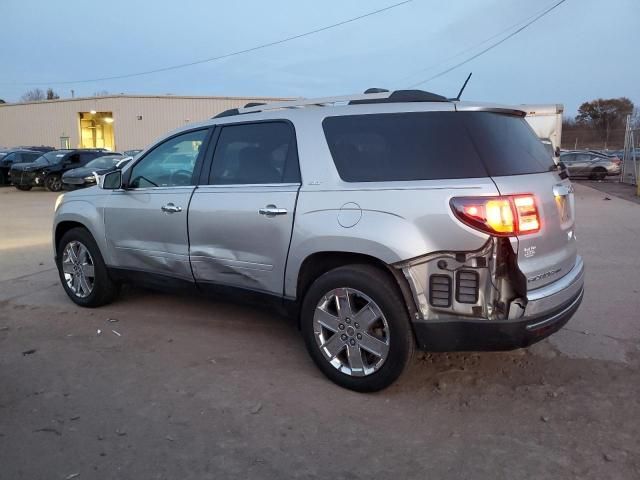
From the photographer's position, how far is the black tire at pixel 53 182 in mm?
20625

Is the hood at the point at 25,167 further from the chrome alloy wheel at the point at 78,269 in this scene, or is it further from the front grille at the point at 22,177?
the chrome alloy wheel at the point at 78,269

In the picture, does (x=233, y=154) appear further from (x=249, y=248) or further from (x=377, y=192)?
(x=377, y=192)

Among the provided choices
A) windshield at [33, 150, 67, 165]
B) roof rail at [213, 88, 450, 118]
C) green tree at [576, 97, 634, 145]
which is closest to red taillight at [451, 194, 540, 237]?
roof rail at [213, 88, 450, 118]

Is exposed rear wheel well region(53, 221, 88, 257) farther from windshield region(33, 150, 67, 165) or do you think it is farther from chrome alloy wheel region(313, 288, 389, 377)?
windshield region(33, 150, 67, 165)

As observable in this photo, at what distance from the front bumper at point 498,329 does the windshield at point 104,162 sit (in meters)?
18.8

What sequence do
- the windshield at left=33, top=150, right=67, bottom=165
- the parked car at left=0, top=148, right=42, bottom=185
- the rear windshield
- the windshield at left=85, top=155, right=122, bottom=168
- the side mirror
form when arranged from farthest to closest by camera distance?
the parked car at left=0, top=148, right=42, bottom=185 < the windshield at left=33, top=150, right=67, bottom=165 < the windshield at left=85, top=155, right=122, bottom=168 < the side mirror < the rear windshield

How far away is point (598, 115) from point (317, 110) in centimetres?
7654

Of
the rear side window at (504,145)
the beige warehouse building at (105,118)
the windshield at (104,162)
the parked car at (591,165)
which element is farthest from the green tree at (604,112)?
the rear side window at (504,145)

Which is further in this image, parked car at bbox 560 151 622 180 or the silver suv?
parked car at bbox 560 151 622 180

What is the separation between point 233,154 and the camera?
14.1 feet

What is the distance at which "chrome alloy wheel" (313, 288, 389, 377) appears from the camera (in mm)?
3463

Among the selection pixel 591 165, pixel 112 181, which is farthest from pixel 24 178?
pixel 591 165

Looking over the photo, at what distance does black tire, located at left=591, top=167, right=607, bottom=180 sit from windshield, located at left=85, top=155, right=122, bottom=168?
2288 centimetres

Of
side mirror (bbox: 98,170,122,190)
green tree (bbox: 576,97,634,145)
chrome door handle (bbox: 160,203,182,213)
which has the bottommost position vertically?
chrome door handle (bbox: 160,203,182,213)
